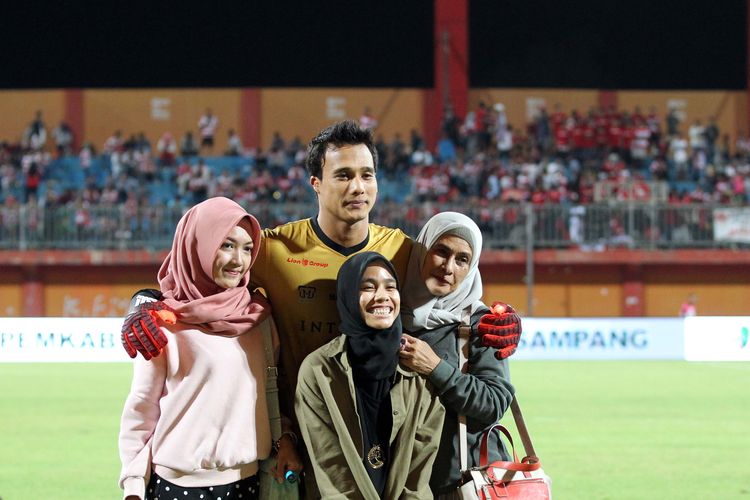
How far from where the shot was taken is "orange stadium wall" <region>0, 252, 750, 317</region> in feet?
92.8

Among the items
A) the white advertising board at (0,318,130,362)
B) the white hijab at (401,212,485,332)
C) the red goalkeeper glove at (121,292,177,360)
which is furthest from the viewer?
the white advertising board at (0,318,130,362)

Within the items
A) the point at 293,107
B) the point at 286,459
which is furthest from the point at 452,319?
the point at 293,107

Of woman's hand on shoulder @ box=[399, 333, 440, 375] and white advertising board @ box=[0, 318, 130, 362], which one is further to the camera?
white advertising board @ box=[0, 318, 130, 362]

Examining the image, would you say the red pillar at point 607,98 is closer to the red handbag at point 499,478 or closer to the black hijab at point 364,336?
the red handbag at point 499,478

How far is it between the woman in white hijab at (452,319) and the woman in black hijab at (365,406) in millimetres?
228

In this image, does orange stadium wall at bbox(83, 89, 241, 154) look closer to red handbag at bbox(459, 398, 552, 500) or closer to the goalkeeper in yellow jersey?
the goalkeeper in yellow jersey

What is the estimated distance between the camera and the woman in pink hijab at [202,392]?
13.7 feet

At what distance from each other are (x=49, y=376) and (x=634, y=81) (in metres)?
25.3

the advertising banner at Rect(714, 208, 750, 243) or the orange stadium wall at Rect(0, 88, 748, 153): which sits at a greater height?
the orange stadium wall at Rect(0, 88, 748, 153)

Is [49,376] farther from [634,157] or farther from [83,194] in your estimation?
[634,157]

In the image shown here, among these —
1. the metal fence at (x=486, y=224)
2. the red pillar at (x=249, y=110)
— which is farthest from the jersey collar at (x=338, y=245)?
the red pillar at (x=249, y=110)

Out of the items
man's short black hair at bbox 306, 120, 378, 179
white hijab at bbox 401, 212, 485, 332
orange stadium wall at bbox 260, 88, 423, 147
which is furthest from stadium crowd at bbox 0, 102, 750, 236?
white hijab at bbox 401, 212, 485, 332

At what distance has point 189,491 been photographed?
4191 mm

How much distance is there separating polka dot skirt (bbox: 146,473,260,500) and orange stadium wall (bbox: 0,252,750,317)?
24030 mm
